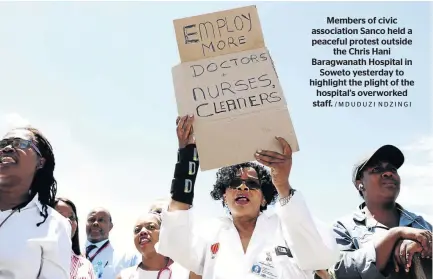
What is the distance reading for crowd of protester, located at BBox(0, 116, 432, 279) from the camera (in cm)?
300

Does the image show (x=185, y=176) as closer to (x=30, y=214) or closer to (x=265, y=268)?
(x=265, y=268)

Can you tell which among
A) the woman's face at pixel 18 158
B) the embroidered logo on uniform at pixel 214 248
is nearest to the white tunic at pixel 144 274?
the embroidered logo on uniform at pixel 214 248

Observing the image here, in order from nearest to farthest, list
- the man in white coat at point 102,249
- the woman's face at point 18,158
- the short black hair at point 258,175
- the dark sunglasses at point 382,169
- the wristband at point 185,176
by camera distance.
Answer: the wristband at point 185,176, the woman's face at point 18,158, the short black hair at point 258,175, the dark sunglasses at point 382,169, the man in white coat at point 102,249

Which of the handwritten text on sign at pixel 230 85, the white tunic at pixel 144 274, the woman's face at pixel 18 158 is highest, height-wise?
the handwritten text on sign at pixel 230 85

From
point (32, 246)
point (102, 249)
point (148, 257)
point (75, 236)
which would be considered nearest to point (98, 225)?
point (102, 249)

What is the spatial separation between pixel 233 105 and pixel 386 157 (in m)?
1.30

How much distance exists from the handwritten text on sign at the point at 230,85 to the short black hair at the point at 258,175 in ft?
1.89

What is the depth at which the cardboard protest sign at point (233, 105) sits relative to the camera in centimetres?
313

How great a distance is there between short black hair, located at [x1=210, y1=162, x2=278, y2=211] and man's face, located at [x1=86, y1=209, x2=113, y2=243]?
10.2 feet

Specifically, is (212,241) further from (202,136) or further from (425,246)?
(425,246)

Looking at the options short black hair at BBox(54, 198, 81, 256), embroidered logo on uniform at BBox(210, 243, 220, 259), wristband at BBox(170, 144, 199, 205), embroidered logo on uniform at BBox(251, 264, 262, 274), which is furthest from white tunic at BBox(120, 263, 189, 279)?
wristband at BBox(170, 144, 199, 205)

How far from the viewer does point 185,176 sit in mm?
3131

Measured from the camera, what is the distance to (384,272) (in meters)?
3.27

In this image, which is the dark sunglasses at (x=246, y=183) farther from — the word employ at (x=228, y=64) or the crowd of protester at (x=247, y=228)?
the word employ at (x=228, y=64)
